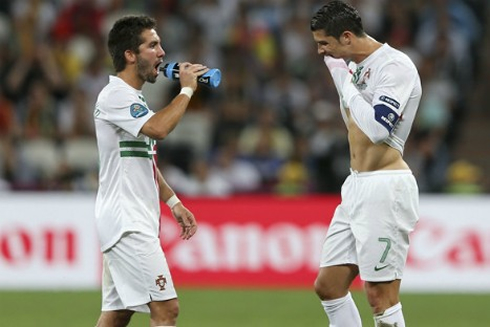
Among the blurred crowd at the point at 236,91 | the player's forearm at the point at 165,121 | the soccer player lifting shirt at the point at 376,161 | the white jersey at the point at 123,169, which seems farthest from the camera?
the blurred crowd at the point at 236,91

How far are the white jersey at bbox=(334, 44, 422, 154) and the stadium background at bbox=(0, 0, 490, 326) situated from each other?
3996mm

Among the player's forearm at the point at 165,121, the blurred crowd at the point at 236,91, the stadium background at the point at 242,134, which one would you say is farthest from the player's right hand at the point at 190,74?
the blurred crowd at the point at 236,91

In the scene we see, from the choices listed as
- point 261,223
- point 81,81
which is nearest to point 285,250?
point 261,223

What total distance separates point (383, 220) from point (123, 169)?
160 centimetres

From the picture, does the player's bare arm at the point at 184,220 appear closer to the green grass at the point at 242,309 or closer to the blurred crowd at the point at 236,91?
the green grass at the point at 242,309

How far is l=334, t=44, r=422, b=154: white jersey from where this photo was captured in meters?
7.29

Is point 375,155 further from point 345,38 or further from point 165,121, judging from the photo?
point 165,121

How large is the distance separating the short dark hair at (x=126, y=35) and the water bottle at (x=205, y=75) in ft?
0.68

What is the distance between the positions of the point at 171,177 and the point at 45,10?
3.71m

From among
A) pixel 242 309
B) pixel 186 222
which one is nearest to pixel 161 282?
pixel 186 222

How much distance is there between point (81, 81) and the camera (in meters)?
16.2

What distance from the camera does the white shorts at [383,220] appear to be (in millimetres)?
7508

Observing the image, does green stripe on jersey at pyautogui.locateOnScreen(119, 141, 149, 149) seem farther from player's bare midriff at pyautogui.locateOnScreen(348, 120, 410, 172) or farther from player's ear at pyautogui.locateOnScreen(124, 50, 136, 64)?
player's bare midriff at pyautogui.locateOnScreen(348, 120, 410, 172)

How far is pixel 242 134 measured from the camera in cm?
1563
